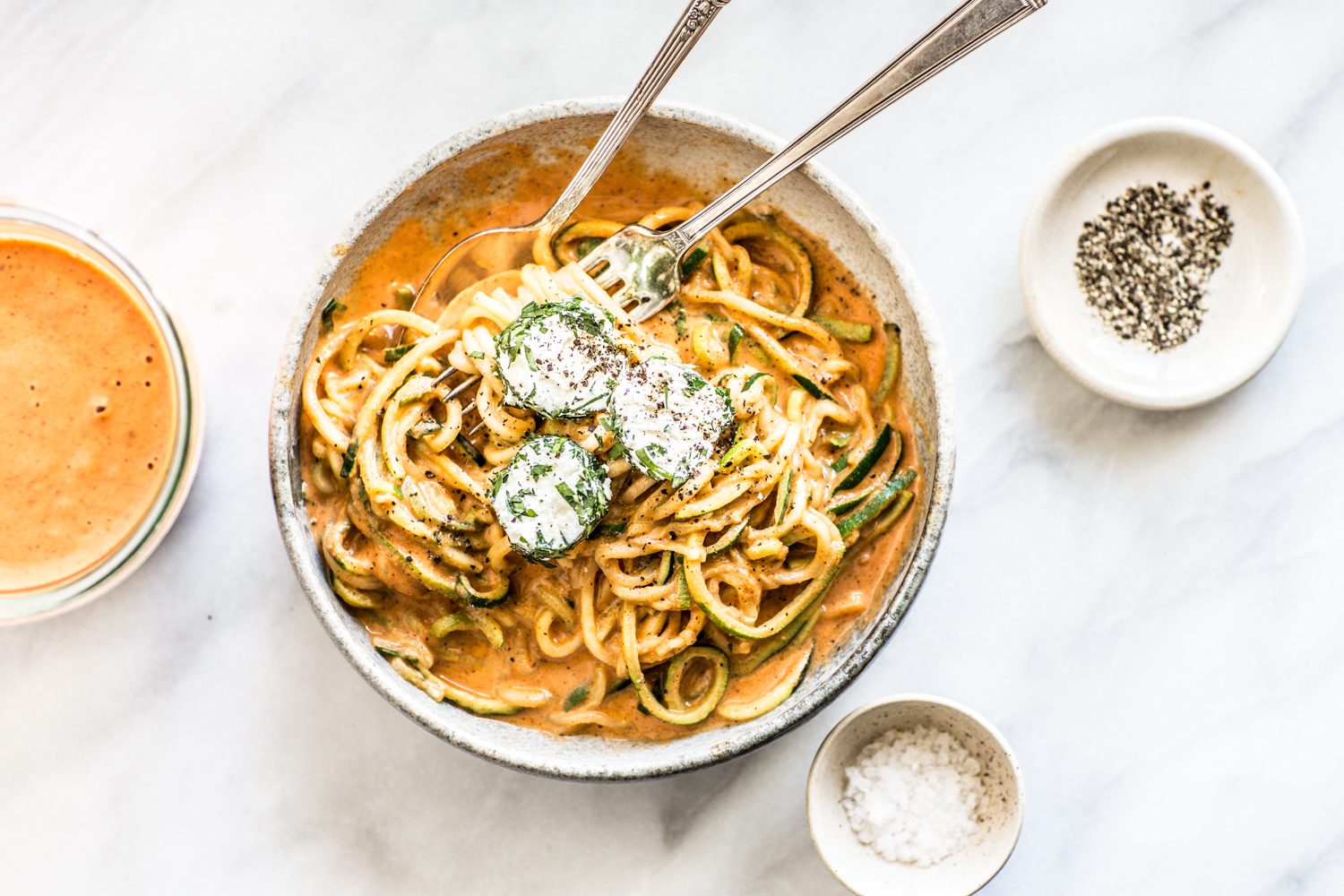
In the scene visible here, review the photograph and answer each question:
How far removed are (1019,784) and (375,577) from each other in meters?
2.13

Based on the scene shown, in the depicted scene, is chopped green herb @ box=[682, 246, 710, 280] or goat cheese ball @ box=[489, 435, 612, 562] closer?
goat cheese ball @ box=[489, 435, 612, 562]

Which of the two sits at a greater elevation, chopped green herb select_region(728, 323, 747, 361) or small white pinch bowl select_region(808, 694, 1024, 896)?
chopped green herb select_region(728, 323, 747, 361)

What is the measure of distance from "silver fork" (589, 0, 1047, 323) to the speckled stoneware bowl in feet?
0.42

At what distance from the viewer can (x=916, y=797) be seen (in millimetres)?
3895

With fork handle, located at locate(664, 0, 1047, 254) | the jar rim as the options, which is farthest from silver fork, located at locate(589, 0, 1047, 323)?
the jar rim

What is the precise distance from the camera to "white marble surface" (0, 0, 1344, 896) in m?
4.11

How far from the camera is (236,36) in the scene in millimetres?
4125

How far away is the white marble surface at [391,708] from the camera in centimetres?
411

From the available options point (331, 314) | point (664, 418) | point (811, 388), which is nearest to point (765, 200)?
point (811, 388)

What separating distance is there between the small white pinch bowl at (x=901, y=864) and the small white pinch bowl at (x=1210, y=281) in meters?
1.26

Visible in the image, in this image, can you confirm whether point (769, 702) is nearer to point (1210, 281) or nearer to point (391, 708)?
point (391, 708)

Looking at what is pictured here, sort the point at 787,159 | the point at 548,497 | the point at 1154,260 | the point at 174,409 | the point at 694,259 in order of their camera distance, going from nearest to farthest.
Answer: the point at 548,497 → the point at 787,159 → the point at 174,409 → the point at 694,259 → the point at 1154,260

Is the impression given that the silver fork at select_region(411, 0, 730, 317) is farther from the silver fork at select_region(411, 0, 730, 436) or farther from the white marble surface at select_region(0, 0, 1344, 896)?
the white marble surface at select_region(0, 0, 1344, 896)

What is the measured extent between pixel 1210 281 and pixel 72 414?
3.87 metres
